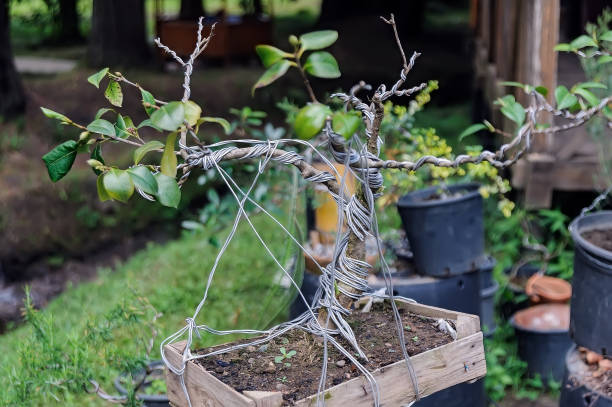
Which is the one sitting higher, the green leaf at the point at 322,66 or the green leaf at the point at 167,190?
the green leaf at the point at 322,66

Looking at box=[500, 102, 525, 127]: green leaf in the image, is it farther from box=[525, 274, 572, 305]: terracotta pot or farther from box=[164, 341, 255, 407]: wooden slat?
box=[525, 274, 572, 305]: terracotta pot

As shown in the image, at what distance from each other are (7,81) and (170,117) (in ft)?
24.7

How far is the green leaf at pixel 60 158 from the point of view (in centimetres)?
192

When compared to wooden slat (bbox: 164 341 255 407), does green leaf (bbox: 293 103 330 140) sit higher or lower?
higher

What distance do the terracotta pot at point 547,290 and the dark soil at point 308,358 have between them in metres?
2.58

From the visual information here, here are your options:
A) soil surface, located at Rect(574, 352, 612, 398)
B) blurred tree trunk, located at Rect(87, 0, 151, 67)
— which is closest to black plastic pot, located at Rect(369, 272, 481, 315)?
soil surface, located at Rect(574, 352, 612, 398)

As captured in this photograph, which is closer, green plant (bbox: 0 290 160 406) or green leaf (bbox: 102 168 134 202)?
green leaf (bbox: 102 168 134 202)

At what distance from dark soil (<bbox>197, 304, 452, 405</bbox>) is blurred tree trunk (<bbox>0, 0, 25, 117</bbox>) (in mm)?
7190

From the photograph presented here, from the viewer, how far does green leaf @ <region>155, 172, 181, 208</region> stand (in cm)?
189

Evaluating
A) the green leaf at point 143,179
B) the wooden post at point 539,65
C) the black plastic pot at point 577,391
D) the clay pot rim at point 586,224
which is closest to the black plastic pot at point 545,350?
the wooden post at point 539,65

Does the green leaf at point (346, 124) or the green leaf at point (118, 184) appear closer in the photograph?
the green leaf at point (346, 124)

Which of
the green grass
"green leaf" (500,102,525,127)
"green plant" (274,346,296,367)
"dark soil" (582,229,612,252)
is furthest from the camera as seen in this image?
the green grass

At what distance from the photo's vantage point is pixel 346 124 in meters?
1.69

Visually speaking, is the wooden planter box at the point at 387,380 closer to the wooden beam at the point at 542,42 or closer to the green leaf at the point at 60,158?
the green leaf at the point at 60,158
